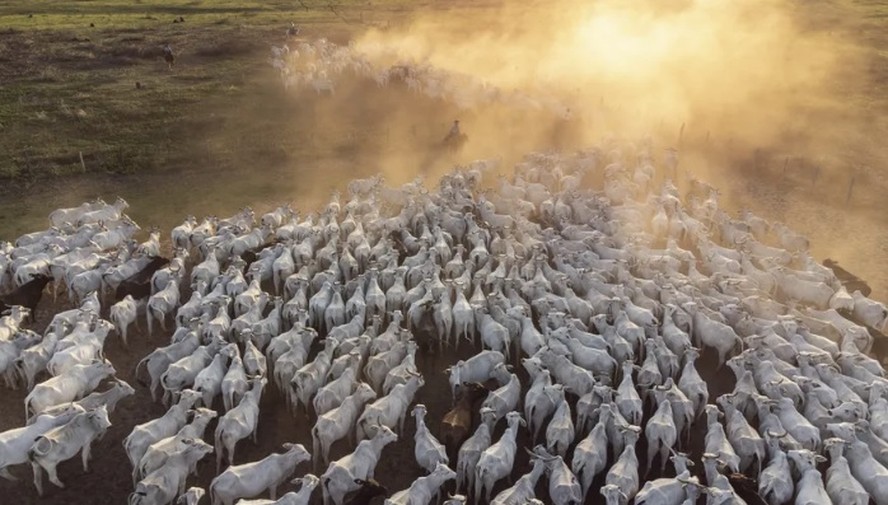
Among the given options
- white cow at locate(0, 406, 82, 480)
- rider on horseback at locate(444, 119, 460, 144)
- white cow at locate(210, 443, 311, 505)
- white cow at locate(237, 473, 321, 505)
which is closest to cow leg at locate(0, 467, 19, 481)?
white cow at locate(0, 406, 82, 480)

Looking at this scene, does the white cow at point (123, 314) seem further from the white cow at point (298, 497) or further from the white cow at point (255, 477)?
the white cow at point (298, 497)

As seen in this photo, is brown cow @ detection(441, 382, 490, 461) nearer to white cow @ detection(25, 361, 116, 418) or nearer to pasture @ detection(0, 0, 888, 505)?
pasture @ detection(0, 0, 888, 505)

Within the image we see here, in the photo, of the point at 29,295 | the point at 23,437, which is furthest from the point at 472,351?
the point at 29,295

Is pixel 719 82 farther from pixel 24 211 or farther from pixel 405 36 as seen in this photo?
pixel 24 211

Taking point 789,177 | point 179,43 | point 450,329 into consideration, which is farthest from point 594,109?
point 179,43

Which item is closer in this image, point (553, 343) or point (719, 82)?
point (553, 343)

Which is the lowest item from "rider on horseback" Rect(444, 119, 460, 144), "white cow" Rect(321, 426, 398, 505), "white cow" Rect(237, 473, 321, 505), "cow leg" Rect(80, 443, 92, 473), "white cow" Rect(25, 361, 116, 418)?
"cow leg" Rect(80, 443, 92, 473)
